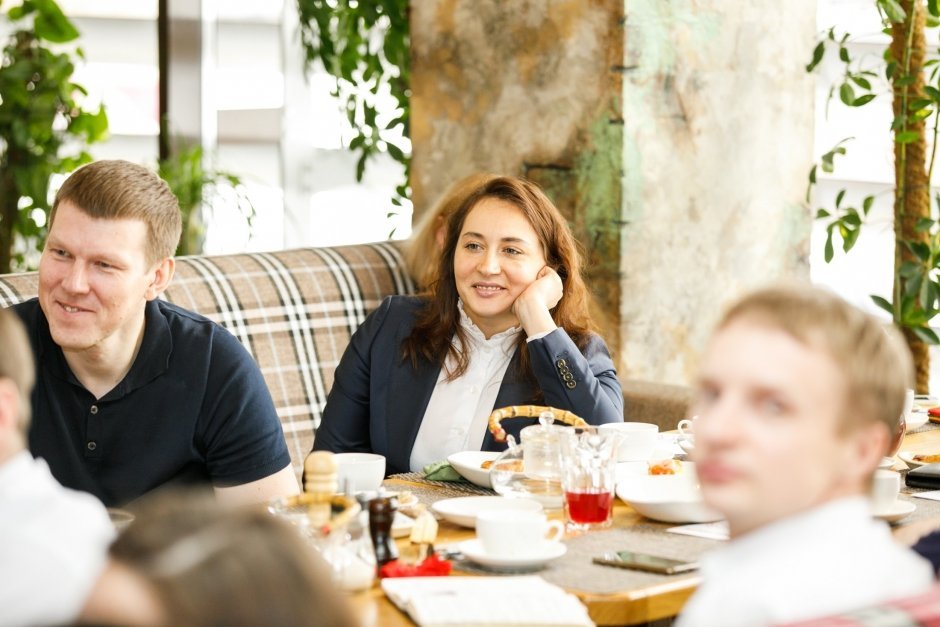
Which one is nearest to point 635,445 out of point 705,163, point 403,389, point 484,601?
point 403,389

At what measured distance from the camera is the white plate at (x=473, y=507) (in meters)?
1.88

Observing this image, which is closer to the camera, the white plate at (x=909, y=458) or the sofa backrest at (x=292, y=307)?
the white plate at (x=909, y=458)

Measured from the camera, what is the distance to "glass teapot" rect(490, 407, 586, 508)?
2018 millimetres

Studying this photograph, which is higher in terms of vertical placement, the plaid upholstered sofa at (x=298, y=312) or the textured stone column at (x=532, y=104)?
the textured stone column at (x=532, y=104)

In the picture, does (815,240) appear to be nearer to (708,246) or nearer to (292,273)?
(708,246)

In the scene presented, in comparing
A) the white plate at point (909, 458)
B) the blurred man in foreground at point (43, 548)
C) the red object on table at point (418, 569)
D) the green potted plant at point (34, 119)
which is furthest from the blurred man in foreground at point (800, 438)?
the green potted plant at point (34, 119)

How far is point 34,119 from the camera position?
4504 millimetres

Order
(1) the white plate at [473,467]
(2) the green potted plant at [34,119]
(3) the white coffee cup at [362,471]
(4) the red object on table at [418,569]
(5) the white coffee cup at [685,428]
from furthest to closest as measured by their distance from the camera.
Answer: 1. (2) the green potted plant at [34,119]
2. (5) the white coffee cup at [685,428]
3. (1) the white plate at [473,467]
4. (3) the white coffee cup at [362,471]
5. (4) the red object on table at [418,569]

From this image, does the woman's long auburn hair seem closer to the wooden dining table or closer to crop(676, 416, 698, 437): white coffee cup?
crop(676, 416, 698, 437): white coffee cup

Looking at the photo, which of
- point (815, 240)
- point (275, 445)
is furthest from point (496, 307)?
point (815, 240)

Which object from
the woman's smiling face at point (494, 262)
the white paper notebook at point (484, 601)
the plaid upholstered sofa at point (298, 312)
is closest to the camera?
the white paper notebook at point (484, 601)

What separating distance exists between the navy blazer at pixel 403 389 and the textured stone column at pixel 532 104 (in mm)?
668

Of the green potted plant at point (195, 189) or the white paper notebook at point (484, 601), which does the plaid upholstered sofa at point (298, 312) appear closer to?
the green potted plant at point (195, 189)

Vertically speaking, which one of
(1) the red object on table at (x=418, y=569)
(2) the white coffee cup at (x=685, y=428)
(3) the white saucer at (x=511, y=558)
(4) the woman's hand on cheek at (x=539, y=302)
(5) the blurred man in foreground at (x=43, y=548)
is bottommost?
(1) the red object on table at (x=418, y=569)
